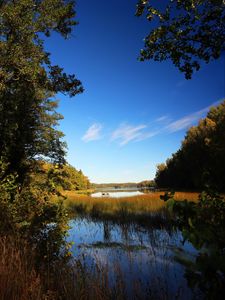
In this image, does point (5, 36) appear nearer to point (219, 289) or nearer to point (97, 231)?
point (97, 231)

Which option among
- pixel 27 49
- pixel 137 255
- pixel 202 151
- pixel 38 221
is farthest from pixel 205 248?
pixel 202 151

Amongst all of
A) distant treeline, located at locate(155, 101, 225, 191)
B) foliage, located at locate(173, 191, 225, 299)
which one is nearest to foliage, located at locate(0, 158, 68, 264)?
foliage, located at locate(173, 191, 225, 299)

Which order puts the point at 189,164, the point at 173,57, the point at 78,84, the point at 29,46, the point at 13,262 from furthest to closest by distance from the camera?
the point at 189,164
the point at 78,84
the point at 29,46
the point at 173,57
the point at 13,262

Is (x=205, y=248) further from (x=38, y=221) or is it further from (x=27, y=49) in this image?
(x=27, y=49)

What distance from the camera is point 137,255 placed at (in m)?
11.2

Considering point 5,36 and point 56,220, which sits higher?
point 5,36

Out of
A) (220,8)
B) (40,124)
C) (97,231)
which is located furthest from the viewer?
(40,124)

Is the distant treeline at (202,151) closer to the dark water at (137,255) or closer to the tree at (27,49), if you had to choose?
the dark water at (137,255)

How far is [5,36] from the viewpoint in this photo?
13.4 m

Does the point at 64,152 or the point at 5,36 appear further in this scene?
the point at 64,152

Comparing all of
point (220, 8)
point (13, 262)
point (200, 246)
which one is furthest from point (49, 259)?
point (220, 8)

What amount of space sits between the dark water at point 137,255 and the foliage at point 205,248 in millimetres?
3060

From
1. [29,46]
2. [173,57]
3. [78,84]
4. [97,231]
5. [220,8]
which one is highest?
[29,46]

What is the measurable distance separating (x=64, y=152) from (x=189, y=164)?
50.0 metres
